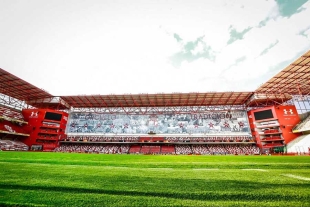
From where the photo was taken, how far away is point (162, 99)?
38656mm

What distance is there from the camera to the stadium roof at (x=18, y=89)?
2852cm

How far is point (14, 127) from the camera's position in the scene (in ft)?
111

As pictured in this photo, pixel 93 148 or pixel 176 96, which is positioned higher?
pixel 176 96

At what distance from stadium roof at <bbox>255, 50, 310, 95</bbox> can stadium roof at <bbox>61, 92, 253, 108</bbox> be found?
4541 millimetres

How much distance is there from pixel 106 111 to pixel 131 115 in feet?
24.2

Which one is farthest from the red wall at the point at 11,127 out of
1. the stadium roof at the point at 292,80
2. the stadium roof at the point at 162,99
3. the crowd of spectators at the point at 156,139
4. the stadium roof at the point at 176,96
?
the stadium roof at the point at 292,80

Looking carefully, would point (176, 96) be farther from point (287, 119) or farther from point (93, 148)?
point (93, 148)

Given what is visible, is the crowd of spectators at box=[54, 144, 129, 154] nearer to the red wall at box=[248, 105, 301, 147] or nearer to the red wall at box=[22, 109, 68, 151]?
the red wall at box=[22, 109, 68, 151]

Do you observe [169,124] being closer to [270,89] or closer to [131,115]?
[131,115]

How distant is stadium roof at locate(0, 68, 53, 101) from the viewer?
28.5 m

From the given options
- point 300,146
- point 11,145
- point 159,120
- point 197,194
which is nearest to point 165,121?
point 159,120

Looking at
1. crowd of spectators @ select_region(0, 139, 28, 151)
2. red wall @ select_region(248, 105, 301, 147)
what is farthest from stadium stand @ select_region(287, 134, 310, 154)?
crowd of spectators @ select_region(0, 139, 28, 151)

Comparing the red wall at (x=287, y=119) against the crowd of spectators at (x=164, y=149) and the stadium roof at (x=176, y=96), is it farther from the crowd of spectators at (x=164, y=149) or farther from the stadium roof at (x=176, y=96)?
the crowd of spectators at (x=164, y=149)

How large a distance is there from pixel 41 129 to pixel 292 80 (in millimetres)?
53889
